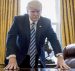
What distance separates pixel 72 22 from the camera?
611 centimetres

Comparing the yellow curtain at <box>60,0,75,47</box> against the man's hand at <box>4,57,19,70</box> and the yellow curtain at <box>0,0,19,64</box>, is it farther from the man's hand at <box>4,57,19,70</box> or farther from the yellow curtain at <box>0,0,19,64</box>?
the man's hand at <box>4,57,19,70</box>

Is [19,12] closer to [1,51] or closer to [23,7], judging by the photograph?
[23,7]

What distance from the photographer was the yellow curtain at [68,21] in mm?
6031

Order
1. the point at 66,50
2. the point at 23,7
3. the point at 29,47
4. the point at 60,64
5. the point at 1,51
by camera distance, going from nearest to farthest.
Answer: the point at 60,64 < the point at 29,47 < the point at 66,50 < the point at 1,51 < the point at 23,7

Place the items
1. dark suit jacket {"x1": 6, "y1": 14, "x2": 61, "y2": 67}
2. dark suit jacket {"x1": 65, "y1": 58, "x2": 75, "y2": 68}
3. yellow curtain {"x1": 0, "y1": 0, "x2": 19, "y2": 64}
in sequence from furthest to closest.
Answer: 1. yellow curtain {"x1": 0, "y1": 0, "x2": 19, "y2": 64}
2. dark suit jacket {"x1": 65, "y1": 58, "x2": 75, "y2": 68}
3. dark suit jacket {"x1": 6, "y1": 14, "x2": 61, "y2": 67}

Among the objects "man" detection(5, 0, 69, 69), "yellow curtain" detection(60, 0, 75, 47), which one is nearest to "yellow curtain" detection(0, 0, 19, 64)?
"yellow curtain" detection(60, 0, 75, 47)

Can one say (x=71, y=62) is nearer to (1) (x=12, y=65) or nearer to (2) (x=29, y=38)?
(2) (x=29, y=38)

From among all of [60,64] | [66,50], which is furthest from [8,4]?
[60,64]

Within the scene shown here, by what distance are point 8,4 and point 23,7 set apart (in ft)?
1.85

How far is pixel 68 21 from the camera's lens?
6113mm

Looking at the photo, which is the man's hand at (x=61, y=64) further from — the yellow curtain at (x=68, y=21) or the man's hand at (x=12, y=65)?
the yellow curtain at (x=68, y=21)

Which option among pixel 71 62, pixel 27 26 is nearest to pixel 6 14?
pixel 71 62

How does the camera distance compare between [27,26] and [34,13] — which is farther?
[27,26]

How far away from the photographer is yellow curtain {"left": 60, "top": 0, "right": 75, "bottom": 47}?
603cm
